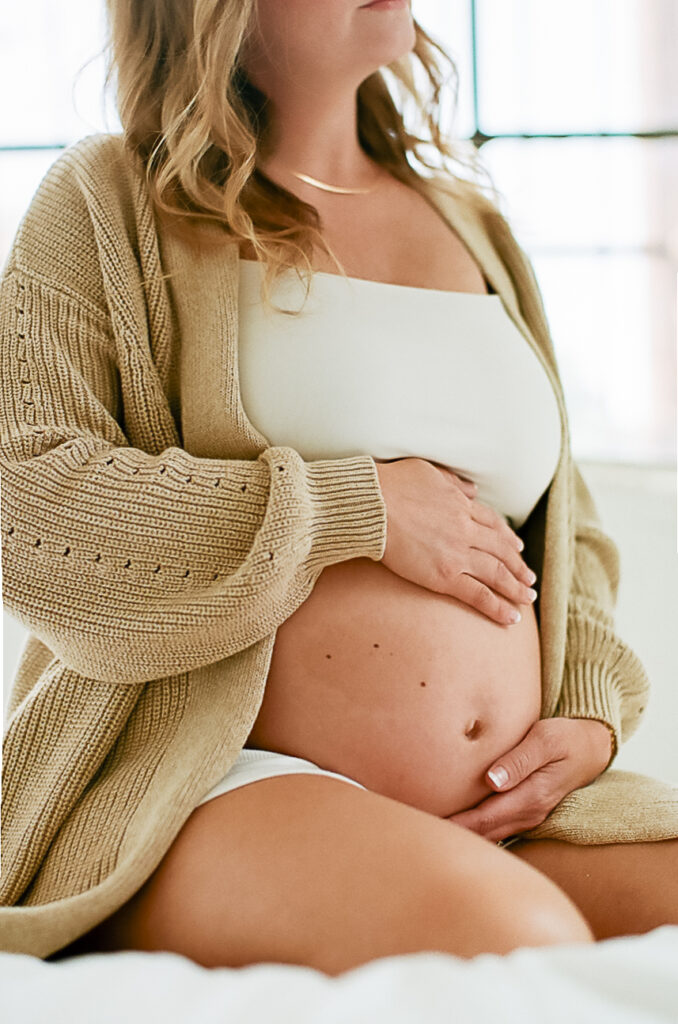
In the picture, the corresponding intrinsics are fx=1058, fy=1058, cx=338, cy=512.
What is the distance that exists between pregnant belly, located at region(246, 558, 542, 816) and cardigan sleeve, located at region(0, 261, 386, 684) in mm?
50

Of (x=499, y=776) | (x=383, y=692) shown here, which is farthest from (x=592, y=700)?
(x=383, y=692)

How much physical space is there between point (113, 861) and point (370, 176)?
33.2 inches

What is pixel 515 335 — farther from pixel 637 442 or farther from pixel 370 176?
pixel 637 442

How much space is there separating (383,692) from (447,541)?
16 centimetres

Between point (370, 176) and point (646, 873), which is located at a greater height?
point (370, 176)

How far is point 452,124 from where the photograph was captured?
1.43m

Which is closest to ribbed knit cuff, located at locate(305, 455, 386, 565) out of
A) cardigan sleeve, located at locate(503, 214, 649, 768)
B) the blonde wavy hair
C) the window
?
the blonde wavy hair

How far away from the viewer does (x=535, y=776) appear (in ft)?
3.49

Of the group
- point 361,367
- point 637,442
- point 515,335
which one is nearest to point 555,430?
point 515,335

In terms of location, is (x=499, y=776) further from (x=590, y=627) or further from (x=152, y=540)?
(x=152, y=540)

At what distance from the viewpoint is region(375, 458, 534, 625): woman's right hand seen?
1.02 m

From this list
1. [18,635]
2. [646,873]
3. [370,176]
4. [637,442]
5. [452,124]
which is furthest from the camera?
[637,442]

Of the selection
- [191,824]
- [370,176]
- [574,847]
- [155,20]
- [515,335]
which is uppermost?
[155,20]

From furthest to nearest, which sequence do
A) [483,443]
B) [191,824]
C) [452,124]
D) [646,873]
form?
[452,124] < [483,443] < [646,873] < [191,824]
